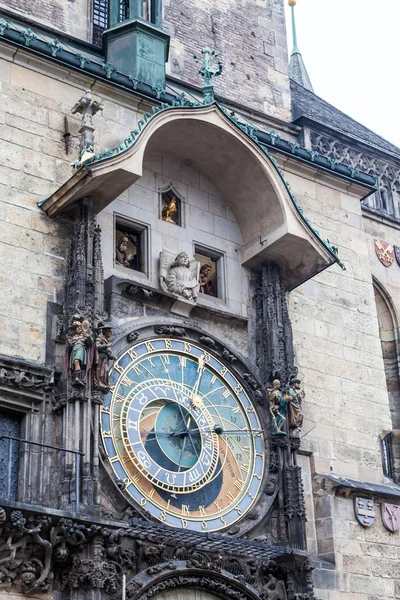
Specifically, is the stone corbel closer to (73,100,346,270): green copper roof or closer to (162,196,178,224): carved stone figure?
(73,100,346,270): green copper roof

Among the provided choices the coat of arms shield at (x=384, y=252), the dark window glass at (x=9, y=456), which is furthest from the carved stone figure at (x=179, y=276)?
the coat of arms shield at (x=384, y=252)

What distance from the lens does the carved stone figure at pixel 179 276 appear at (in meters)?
13.8

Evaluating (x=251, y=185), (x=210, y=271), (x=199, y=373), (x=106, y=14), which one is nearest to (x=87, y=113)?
(x=251, y=185)

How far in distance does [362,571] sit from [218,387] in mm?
2645

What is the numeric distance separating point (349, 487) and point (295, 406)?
117 cm

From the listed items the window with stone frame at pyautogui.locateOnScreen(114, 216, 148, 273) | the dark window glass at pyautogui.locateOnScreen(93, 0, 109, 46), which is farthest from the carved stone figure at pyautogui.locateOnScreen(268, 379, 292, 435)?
the dark window glass at pyautogui.locateOnScreen(93, 0, 109, 46)

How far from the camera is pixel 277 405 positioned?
45.3 feet

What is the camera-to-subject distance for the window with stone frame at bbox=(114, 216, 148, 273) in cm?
1388

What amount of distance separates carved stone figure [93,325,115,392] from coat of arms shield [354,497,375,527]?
3576 millimetres

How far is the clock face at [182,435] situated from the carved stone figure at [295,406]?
0.39 metres

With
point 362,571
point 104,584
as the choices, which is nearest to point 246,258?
point 362,571

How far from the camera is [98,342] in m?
12.6

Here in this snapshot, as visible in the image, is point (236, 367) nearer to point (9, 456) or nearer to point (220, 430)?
point (220, 430)

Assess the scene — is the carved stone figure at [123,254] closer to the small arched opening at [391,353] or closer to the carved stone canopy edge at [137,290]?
the carved stone canopy edge at [137,290]
